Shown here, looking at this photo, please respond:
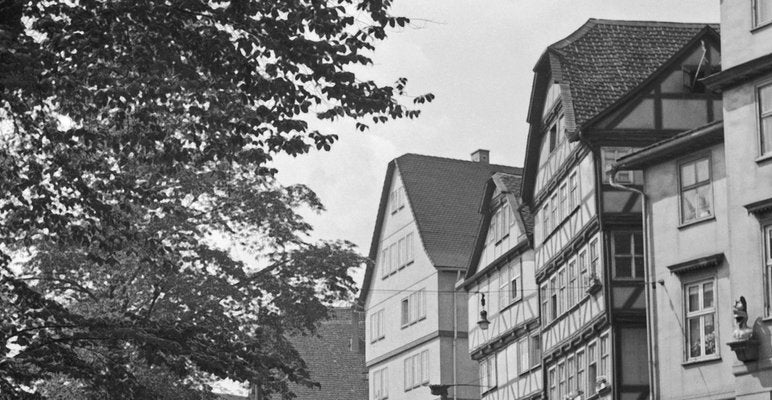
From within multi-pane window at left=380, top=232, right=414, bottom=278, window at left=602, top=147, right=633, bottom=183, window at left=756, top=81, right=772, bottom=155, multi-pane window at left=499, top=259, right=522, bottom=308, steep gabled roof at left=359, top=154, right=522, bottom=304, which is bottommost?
window at left=756, top=81, right=772, bottom=155

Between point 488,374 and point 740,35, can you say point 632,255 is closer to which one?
point 740,35

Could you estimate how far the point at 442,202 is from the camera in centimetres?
6438

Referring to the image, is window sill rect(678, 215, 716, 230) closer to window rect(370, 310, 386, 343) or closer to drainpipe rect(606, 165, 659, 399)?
drainpipe rect(606, 165, 659, 399)

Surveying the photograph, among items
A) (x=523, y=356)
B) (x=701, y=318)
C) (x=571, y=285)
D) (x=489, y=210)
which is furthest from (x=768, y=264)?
(x=489, y=210)

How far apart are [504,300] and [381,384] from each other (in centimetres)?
1588

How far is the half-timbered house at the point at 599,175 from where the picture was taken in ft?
122

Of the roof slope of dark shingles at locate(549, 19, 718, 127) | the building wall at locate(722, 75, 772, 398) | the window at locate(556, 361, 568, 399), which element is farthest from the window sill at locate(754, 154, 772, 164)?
the window at locate(556, 361, 568, 399)

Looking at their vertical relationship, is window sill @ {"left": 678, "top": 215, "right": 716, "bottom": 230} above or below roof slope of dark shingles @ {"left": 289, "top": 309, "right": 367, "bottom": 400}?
below

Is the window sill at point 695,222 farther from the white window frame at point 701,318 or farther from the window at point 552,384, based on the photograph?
the window at point 552,384

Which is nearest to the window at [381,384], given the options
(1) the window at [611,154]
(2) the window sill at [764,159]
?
(1) the window at [611,154]

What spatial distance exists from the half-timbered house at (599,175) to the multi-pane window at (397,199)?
19.2m

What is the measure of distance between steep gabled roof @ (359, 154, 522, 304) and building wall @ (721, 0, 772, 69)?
1215 inches

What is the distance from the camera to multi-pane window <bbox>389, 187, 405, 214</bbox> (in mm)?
64750

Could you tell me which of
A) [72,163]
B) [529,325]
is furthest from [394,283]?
[72,163]
